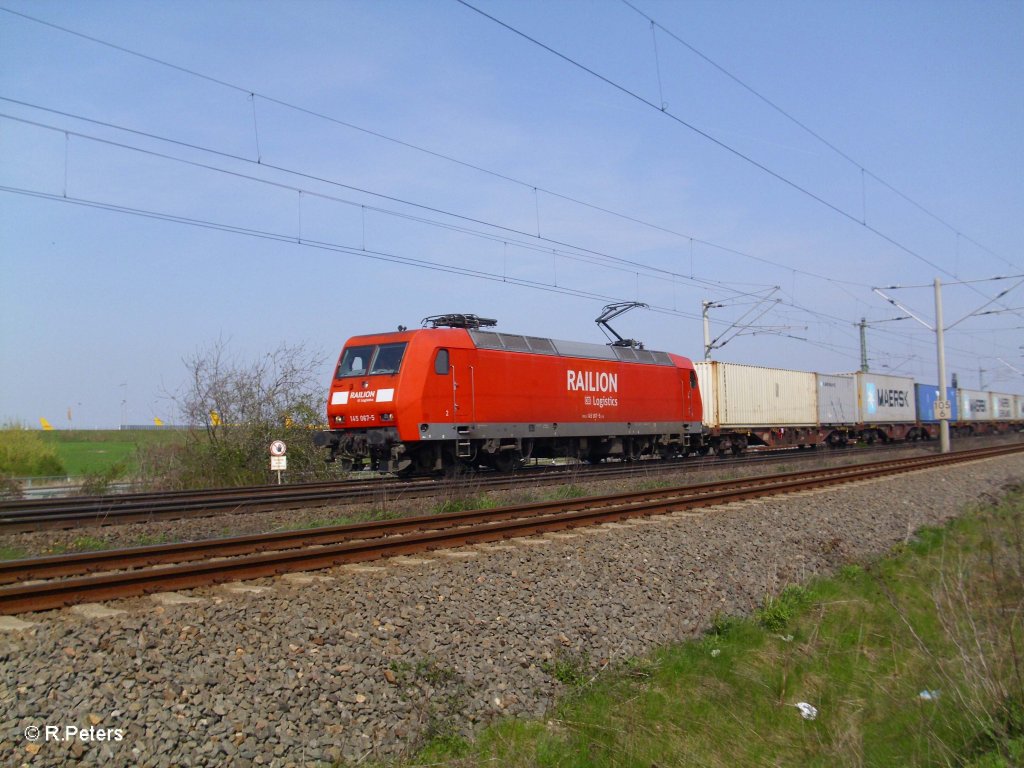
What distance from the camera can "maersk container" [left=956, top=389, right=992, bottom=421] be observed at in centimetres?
4500

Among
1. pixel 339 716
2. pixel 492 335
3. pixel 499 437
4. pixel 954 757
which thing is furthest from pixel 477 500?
pixel 954 757

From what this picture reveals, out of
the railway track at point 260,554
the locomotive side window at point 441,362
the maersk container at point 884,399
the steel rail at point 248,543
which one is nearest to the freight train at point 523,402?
the locomotive side window at point 441,362

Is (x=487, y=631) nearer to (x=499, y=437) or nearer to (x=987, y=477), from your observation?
(x=499, y=437)

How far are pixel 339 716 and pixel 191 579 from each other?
8.33 ft

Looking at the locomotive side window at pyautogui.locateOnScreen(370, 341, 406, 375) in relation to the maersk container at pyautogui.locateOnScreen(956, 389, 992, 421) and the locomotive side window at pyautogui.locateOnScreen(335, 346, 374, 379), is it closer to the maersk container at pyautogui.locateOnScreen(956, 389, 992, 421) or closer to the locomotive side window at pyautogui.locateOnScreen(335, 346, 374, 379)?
the locomotive side window at pyautogui.locateOnScreen(335, 346, 374, 379)

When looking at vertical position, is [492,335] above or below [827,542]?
above

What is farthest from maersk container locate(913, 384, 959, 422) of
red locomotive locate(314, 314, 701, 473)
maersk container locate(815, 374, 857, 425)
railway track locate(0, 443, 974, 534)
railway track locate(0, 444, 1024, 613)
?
railway track locate(0, 444, 1024, 613)

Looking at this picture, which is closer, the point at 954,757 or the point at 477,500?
the point at 954,757

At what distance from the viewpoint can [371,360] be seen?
16953 millimetres

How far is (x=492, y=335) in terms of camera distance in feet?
59.6

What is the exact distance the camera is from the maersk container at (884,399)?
36.1 meters

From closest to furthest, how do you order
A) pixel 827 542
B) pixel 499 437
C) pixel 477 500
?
pixel 827 542 < pixel 477 500 < pixel 499 437

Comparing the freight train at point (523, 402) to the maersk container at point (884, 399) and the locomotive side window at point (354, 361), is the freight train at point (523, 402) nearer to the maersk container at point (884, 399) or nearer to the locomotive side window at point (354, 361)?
the locomotive side window at point (354, 361)

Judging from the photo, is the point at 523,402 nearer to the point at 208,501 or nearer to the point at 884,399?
the point at 208,501
